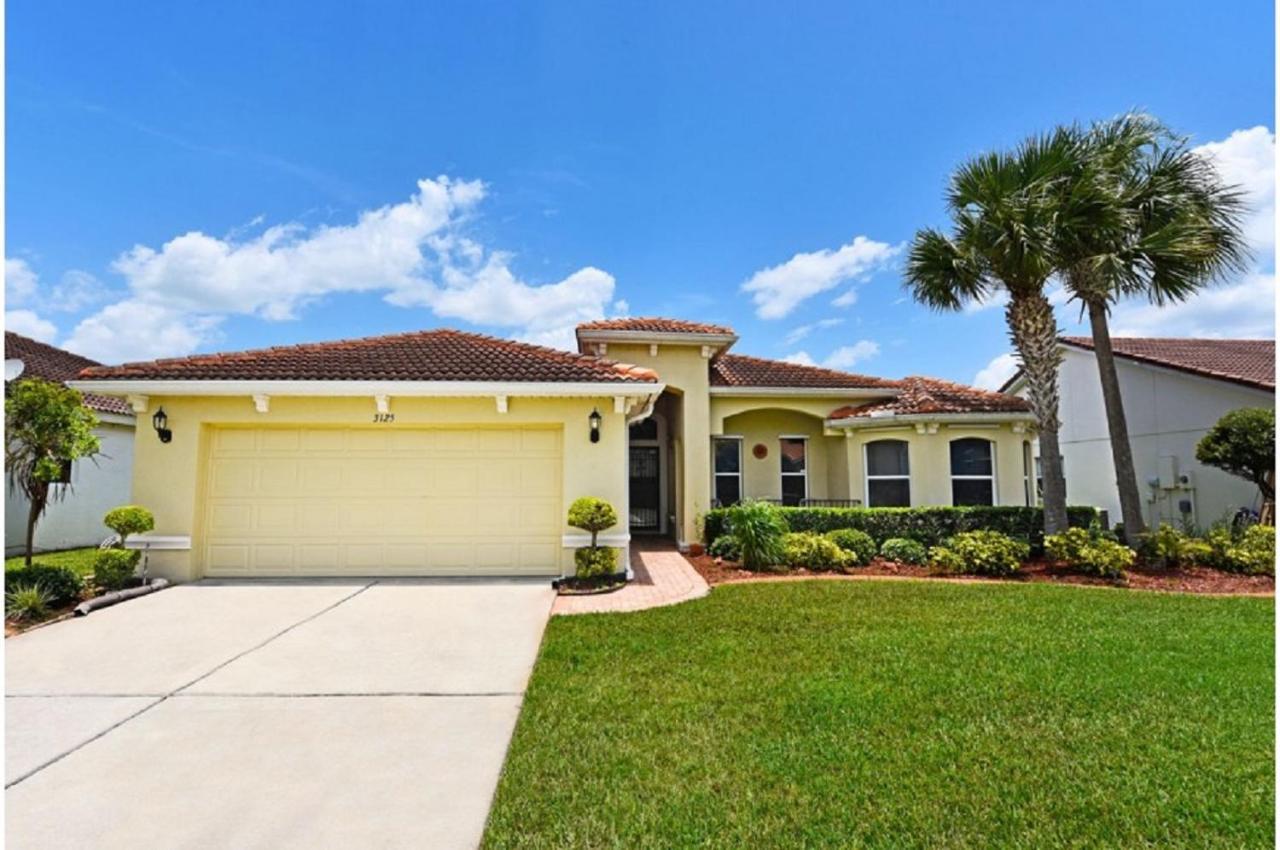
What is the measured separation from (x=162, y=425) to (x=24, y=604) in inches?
131

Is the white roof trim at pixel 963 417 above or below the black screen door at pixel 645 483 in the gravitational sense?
above

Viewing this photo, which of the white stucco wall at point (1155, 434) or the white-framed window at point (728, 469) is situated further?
the white-framed window at point (728, 469)

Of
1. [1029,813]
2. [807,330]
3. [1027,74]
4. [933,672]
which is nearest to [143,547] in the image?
[933,672]

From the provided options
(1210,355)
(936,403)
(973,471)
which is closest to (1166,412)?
(1210,355)

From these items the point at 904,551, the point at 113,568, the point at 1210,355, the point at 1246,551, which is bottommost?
the point at 904,551

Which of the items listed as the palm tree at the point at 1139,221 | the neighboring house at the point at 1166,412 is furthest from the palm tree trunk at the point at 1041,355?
the neighboring house at the point at 1166,412

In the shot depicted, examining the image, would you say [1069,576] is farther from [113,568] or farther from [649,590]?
[113,568]

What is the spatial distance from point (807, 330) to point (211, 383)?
16.3 meters

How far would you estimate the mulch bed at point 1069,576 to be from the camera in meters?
10.1

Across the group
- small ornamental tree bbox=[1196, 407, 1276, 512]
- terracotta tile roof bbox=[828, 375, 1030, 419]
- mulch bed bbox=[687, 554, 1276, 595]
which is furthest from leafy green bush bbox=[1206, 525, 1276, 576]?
terracotta tile roof bbox=[828, 375, 1030, 419]

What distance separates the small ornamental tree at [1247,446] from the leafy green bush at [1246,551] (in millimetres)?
1120

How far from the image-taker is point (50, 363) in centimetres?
1736

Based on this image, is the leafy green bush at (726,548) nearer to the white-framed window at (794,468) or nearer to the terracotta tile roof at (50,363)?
the white-framed window at (794,468)

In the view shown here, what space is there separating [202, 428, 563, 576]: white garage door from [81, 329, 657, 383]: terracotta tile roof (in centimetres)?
102
